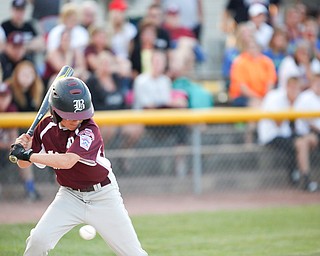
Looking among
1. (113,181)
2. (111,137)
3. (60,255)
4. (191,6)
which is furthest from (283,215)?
(191,6)

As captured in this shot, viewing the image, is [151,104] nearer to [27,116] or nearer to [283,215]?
[27,116]

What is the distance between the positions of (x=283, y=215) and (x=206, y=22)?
7907mm

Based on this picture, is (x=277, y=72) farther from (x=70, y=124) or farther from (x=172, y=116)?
(x=70, y=124)

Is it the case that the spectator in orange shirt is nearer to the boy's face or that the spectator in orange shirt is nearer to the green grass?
the green grass

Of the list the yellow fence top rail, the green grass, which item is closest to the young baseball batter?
the green grass

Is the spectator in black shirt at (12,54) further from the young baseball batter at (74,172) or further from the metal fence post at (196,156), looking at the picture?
the young baseball batter at (74,172)

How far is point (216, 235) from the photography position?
8336 mm

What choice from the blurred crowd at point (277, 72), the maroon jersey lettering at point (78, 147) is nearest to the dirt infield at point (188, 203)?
the blurred crowd at point (277, 72)

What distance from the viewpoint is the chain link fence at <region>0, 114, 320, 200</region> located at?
35.1 ft

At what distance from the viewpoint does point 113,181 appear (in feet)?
19.3

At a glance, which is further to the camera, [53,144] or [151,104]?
[151,104]

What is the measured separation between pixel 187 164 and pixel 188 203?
0.74m

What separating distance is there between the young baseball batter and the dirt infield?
3.50 metres

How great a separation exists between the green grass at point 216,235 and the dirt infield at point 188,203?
0.49 meters
